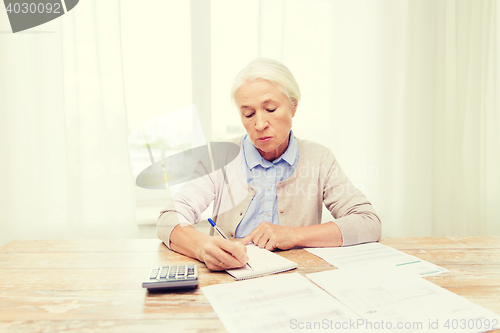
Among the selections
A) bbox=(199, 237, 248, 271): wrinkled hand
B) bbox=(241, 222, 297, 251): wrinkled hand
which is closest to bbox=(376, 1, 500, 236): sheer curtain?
bbox=(241, 222, 297, 251): wrinkled hand

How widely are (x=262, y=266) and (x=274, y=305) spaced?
0.66 feet

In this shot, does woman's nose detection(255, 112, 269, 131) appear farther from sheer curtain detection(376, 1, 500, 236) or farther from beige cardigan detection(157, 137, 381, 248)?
sheer curtain detection(376, 1, 500, 236)

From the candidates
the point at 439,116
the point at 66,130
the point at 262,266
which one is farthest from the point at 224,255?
the point at 439,116

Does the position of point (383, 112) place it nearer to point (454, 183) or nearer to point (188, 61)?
point (454, 183)

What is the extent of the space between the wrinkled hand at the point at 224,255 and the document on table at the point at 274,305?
67 mm

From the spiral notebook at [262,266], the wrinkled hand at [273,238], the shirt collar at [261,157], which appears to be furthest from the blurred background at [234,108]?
the spiral notebook at [262,266]

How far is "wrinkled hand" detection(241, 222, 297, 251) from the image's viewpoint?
99 centimetres

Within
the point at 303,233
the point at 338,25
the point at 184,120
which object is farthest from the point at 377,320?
the point at 338,25

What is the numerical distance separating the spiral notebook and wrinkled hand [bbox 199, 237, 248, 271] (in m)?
0.02

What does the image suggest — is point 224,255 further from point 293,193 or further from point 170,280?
point 293,193

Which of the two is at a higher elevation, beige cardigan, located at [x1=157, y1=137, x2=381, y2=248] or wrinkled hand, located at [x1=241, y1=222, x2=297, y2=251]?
beige cardigan, located at [x1=157, y1=137, x2=381, y2=248]

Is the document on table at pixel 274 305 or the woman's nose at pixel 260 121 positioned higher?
the woman's nose at pixel 260 121

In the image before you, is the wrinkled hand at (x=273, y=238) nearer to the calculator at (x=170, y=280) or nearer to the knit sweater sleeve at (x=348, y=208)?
the knit sweater sleeve at (x=348, y=208)

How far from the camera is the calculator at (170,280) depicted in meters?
0.69
